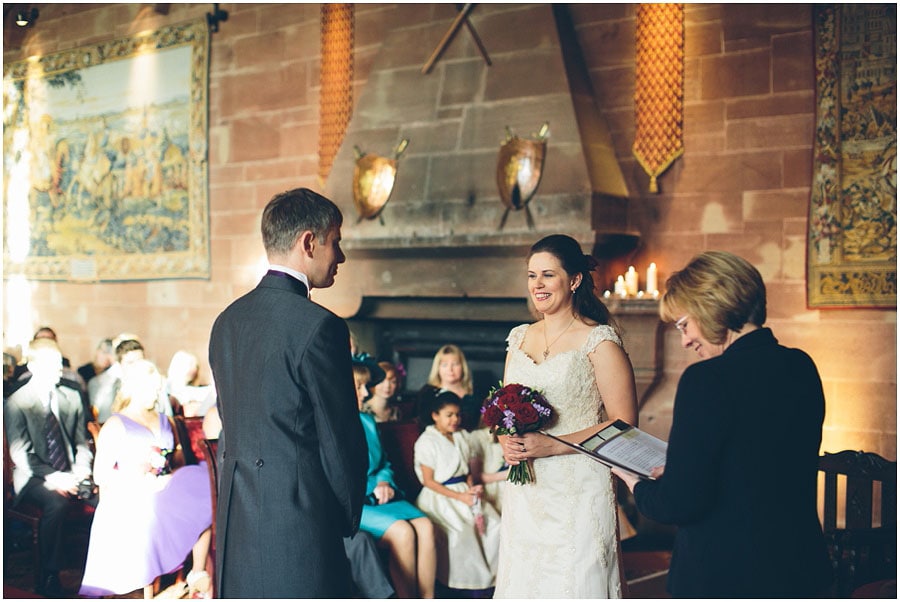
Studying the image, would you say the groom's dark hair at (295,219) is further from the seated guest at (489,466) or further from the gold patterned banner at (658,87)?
the gold patterned banner at (658,87)

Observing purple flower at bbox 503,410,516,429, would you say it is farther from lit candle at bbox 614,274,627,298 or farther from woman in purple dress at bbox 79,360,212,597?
lit candle at bbox 614,274,627,298

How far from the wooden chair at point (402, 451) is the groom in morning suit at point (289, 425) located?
2158mm

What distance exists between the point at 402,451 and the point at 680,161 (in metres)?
2.57

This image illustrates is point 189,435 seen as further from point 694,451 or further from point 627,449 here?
point 694,451

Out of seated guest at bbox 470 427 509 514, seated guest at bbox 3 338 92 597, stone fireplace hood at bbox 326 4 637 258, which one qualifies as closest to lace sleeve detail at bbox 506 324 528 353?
seated guest at bbox 470 427 509 514

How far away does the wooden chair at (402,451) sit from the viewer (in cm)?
445

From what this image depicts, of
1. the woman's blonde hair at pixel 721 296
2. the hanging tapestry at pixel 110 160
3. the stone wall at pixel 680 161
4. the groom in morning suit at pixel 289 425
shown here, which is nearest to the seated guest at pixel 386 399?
the stone wall at pixel 680 161

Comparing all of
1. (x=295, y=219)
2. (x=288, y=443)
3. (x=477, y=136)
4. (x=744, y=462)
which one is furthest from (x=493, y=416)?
(x=477, y=136)

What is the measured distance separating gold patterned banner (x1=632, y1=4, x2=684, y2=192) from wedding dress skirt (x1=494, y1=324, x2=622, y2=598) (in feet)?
10.1

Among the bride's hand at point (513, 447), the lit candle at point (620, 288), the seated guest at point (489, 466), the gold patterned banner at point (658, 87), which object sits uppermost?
the gold patterned banner at point (658, 87)

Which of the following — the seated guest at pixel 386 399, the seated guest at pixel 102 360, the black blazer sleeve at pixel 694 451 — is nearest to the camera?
the black blazer sleeve at pixel 694 451

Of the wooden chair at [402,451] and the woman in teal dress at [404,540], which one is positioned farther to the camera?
the wooden chair at [402,451]

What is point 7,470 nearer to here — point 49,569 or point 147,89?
point 49,569

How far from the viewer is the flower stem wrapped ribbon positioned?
2.76 metres
